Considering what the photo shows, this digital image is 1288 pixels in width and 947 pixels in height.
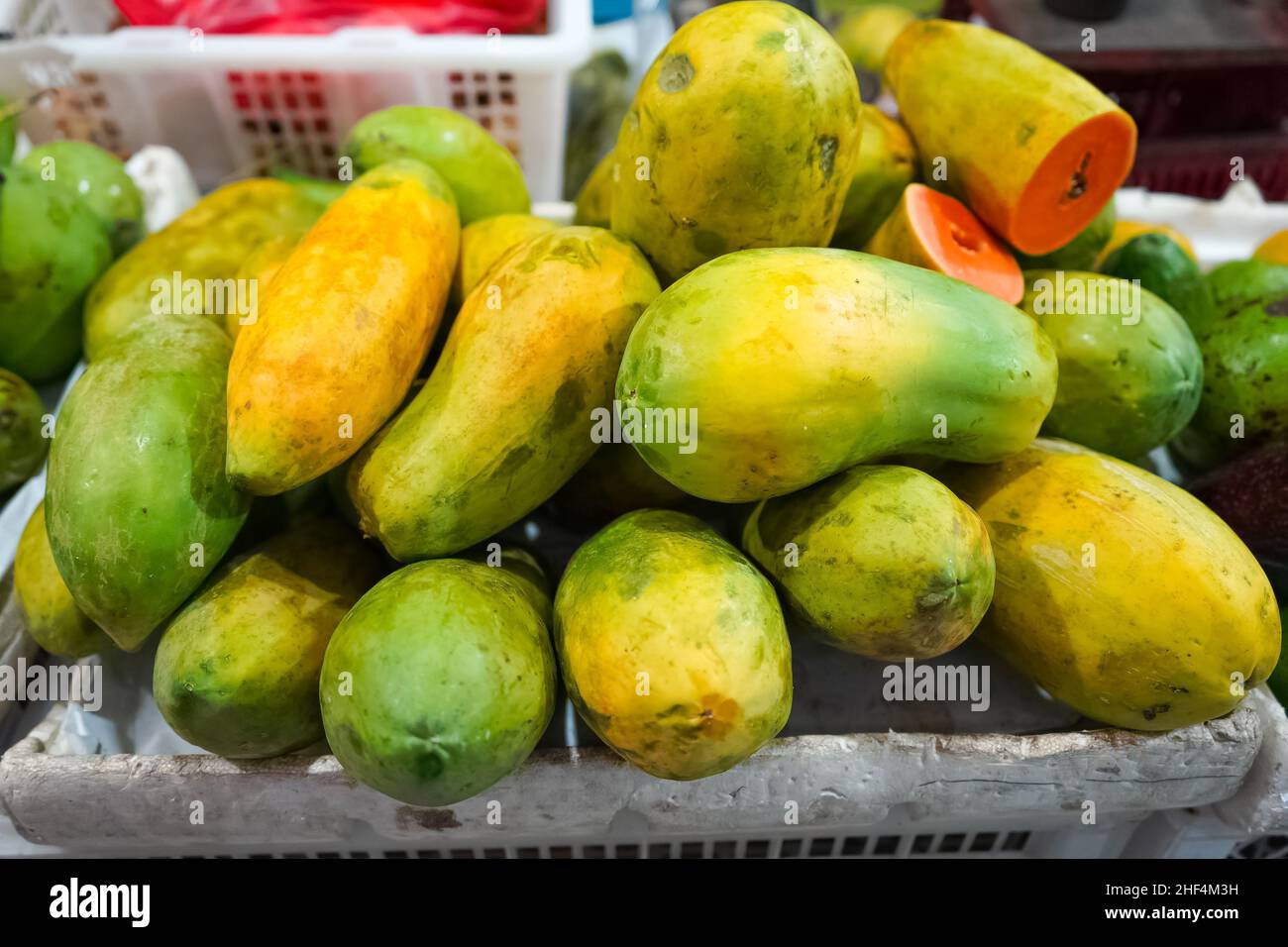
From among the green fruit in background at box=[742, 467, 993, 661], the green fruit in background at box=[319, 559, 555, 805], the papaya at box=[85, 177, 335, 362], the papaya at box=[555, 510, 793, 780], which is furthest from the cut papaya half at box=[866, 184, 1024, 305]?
the papaya at box=[85, 177, 335, 362]

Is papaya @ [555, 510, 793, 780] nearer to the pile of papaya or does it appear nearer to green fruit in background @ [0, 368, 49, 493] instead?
the pile of papaya

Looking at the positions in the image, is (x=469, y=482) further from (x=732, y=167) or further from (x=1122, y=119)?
(x=1122, y=119)

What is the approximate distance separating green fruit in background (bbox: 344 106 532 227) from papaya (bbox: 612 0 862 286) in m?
0.29

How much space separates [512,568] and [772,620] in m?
0.25

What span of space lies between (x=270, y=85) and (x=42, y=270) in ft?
1.82

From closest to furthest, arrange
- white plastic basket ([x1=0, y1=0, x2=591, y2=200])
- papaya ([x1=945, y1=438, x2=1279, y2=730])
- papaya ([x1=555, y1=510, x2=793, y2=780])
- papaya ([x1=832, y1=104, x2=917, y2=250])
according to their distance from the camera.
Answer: papaya ([x1=555, y1=510, x2=793, y2=780]) → papaya ([x1=945, y1=438, x2=1279, y2=730]) → papaya ([x1=832, y1=104, x2=917, y2=250]) → white plastic basket ([x1=0, y1=0, x2=591, y2=200])

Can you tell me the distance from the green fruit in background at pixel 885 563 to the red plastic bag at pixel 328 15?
3.88 ft

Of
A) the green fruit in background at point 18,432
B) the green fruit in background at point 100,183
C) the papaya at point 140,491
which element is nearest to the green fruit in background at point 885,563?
the papaya at point 140,491

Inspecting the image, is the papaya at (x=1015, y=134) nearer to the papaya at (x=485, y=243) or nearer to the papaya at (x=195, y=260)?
the papaya at (x=485, y=243)

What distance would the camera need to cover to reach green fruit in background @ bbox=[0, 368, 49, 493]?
996mm

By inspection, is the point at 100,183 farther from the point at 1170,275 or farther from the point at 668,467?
the point at 1170,275

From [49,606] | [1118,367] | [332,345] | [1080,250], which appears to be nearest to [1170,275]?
[1080,250]

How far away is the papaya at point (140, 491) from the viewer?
0.72 metres

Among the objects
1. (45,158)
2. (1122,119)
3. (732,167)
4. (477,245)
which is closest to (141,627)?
(477,245)
